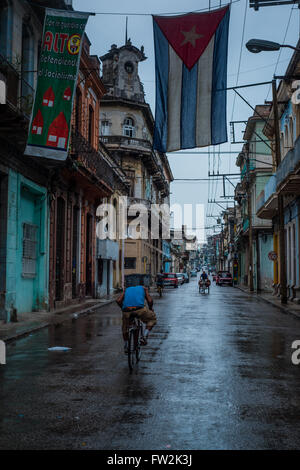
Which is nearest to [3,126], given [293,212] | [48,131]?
[48,131]

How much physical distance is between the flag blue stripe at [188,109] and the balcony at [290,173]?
7.04 m

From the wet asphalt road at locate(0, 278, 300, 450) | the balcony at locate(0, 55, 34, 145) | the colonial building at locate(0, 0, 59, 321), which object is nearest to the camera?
the wet asphalt road at locate(0, 278, 300, 450)

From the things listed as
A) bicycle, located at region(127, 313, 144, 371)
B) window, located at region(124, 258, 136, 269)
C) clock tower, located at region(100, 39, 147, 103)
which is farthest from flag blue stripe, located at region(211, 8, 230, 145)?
clock tower, located at region(100, 39, 147, 103)

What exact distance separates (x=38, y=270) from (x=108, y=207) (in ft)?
49.2

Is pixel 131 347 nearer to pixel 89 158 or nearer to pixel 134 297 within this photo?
pixel 134 297

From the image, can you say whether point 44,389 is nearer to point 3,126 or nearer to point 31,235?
point 3,126

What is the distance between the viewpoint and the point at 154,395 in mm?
6820

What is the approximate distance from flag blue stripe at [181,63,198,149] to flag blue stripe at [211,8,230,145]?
0.49 meters

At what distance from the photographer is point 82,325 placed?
1616cm

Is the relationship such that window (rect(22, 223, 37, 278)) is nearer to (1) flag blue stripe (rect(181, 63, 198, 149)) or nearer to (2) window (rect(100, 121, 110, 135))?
(1) flag blue stripe (rect(181, 63, 198, 149))

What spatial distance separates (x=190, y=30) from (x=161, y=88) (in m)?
1.60

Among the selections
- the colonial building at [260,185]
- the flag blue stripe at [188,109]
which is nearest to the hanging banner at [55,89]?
the flag blue stripe at [188,109]

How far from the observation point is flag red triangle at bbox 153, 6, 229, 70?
12938mm

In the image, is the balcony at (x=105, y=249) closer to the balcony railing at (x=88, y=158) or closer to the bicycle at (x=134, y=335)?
the balcony railing at (x=88, y=158)
